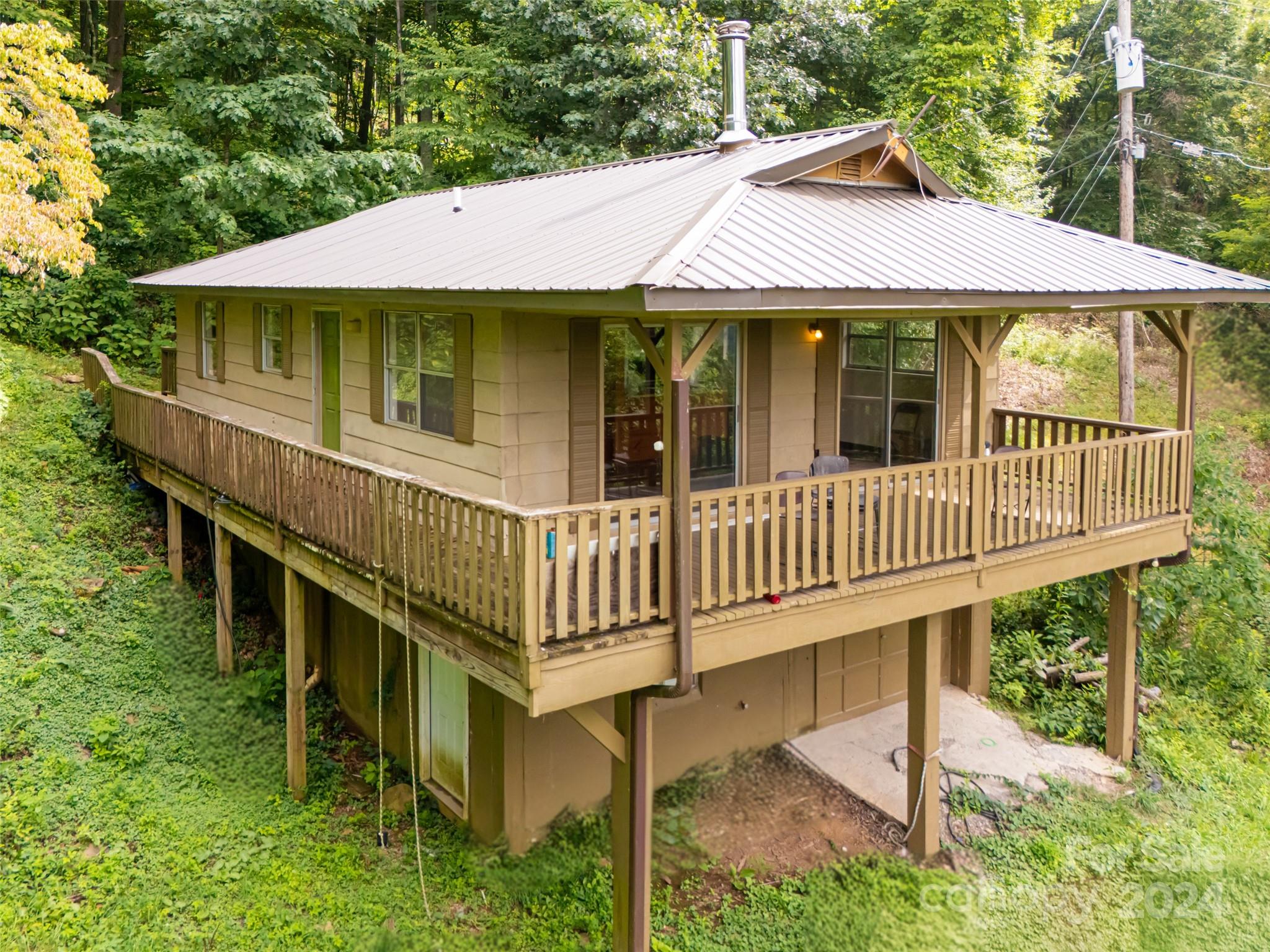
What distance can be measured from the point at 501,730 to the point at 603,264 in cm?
410

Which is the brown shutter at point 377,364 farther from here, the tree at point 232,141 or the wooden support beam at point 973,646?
the tree at point 232,141

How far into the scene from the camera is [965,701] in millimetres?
11750

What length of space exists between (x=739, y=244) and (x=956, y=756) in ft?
20.7

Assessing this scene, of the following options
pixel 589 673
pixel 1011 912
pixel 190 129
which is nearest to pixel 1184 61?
pixel 190 129

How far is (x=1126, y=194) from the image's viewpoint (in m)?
15.9

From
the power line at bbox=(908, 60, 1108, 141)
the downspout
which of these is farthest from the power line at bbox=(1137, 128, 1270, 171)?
the downspout

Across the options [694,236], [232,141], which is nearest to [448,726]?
[694,236]

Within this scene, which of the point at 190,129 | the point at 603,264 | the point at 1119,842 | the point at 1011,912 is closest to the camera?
the point at 603,264

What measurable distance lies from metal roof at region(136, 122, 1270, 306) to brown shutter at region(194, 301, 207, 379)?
8.73 ft

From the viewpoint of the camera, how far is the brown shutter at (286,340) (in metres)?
11.9

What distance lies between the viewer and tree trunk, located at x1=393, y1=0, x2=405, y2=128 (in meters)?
23.8

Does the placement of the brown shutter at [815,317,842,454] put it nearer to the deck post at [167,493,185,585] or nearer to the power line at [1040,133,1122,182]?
the deck post at [167,493,185,585]

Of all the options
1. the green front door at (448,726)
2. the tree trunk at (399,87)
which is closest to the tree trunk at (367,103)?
the tree trunk at (399,87)

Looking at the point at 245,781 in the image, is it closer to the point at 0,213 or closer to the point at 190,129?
the point at 0,213
